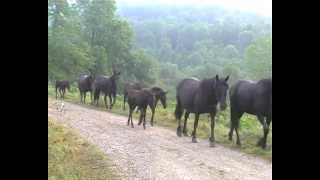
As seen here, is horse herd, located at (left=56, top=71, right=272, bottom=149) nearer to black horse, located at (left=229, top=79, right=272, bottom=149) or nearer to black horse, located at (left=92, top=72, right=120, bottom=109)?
black horse, located at (left=229, top=79, right=272, bottom=149)

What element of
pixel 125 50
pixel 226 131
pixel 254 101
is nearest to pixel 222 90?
pixel 254 101

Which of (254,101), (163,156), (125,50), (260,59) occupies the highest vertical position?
(125,50)

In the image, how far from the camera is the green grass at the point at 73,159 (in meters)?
8.43

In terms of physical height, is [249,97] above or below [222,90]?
below

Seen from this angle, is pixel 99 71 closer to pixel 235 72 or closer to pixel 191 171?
pixel 235 72

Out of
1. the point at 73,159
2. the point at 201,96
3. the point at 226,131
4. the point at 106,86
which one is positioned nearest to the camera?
the point at 73,159

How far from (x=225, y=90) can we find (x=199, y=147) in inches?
64.6

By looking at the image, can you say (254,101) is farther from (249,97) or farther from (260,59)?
(260,59)

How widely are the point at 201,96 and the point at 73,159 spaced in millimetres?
5739

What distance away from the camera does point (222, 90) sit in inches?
520

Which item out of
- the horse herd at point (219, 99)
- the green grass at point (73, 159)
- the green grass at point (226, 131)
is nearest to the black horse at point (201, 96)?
the horse herd at point (219, 99)

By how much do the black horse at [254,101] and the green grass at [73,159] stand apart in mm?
4852
